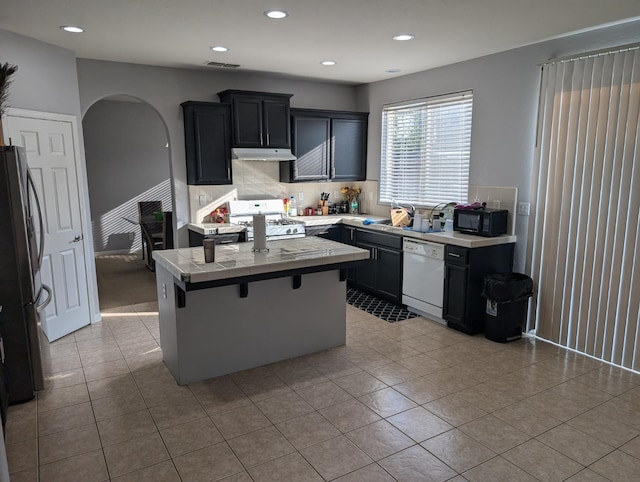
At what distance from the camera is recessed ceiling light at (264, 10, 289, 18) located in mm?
3092

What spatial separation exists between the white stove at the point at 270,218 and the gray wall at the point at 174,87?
599 mm

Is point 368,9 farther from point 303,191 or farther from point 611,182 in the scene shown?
point 303,191

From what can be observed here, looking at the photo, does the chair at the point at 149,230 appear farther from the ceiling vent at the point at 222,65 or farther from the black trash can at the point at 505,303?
the black trash can at the point at 505,303

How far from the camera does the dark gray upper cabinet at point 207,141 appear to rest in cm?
508

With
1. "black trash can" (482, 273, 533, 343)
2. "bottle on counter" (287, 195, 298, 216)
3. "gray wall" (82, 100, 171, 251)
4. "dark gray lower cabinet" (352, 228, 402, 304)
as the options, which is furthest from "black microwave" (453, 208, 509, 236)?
"gray wall" (82, 100, 171, 251)

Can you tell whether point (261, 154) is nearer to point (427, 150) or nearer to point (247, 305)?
point (427, 150)

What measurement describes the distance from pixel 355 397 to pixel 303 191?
3.57 metres

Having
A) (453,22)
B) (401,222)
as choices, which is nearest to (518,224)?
(401,222)

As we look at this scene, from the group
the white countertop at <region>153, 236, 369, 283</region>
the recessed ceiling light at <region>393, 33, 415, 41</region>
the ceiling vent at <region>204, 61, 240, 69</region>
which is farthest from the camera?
the ceiling vent at <region>204, 61, 240, 69</region>

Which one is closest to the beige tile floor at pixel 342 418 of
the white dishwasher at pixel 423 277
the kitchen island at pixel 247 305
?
the kitchen island at pixel 247 305

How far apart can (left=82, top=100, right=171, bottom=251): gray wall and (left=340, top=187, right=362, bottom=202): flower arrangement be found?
3.38 metres

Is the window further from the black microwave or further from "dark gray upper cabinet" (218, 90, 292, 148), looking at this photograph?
"dark gray upper cabinet" (218, 90, 292, 148)

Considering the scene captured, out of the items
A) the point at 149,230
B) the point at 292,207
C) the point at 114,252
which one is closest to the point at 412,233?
the point at 292,207

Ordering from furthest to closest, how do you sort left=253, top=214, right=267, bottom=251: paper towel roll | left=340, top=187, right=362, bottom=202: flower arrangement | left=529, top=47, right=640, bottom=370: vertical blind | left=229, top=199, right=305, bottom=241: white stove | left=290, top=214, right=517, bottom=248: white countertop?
left=340, top=187, right=362, bottom=202: flower arrangement → left=229, top=199, right=305, bottom=241: white stove → left=290, top=214, right=517, bottom=248: white countertop → left=253, top=214, right=267, bottom=251: paper towel roll → left=529, top=47, right=640, bottom=370: vertical blind
